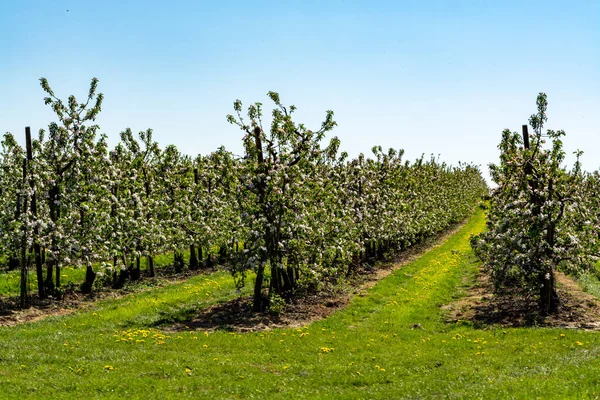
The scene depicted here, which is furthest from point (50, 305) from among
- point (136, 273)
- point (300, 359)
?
point (300, 359)

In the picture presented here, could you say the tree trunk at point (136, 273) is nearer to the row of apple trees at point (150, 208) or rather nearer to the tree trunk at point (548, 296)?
the row of apple trees at point (150, 208)

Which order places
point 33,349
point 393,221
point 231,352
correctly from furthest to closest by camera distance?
point 393,221 < point 231,352 < point 33,349

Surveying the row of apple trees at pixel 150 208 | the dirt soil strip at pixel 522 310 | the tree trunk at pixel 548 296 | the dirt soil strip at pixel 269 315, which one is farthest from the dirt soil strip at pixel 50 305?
the tree trunk at pixel 548 296

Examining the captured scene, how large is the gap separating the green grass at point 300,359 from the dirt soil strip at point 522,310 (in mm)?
1727

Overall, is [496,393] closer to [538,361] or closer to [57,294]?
[538,361]

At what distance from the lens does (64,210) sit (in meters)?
33.8

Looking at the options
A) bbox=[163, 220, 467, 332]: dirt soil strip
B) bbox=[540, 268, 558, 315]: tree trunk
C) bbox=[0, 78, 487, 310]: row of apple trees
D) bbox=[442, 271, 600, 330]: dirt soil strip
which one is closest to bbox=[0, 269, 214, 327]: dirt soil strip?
bbox=[0, 78, 487, 310]: row of apple trees

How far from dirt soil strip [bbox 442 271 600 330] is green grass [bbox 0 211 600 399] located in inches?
68.0

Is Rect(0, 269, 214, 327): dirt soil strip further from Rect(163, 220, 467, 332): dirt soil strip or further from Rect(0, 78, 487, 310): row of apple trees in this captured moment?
Rect(163, 220, 467, 332): dirt soil strip

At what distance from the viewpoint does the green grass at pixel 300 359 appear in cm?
1623

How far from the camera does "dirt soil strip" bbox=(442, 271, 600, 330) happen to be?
27.6 metres

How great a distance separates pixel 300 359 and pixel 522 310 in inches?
603

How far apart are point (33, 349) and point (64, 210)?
14547 millimetres

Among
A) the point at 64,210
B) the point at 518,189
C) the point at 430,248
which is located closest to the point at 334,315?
the point at 518,189
